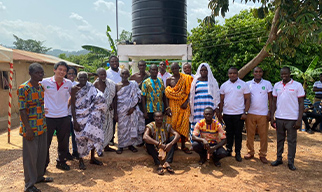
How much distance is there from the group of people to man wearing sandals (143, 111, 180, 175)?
17 mm

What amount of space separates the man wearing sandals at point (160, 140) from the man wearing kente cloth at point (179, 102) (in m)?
0.40

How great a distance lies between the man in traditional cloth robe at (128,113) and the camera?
467 cm

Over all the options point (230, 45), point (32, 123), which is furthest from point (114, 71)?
point (230, 45)

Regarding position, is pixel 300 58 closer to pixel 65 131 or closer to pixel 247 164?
pixel 247 164

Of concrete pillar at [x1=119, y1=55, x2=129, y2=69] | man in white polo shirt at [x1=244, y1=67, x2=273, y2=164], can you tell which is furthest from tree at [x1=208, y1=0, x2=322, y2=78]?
concrete pillar at [x1=119, y1=55, x2=129, y2=69]

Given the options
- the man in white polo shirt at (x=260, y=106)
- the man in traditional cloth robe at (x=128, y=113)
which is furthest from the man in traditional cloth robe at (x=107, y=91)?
the man in white polo shirt at (x=260, y=106)

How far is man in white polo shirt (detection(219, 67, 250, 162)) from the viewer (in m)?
4.54

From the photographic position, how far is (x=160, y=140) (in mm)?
4301

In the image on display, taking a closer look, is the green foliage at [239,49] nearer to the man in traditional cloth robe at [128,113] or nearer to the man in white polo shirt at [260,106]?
the man in white polo shirt at [260,106]

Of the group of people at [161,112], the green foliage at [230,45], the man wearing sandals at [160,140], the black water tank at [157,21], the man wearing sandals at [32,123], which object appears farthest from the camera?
the green foliage at [230,45]

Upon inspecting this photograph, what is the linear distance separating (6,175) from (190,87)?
361 cm

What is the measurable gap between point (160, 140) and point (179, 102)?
87 cm

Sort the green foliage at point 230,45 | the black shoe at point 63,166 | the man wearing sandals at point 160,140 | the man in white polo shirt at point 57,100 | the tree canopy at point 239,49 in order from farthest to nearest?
1. the green foliage at point 230,45
2. the tree canopy at point 239,49
3. the black shoe at point 63,166
4. the man wearing sandals at point 160,140
5. the man in white polo shirt at point 57,100

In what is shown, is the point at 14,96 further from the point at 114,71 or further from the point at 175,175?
the point at 175,175
